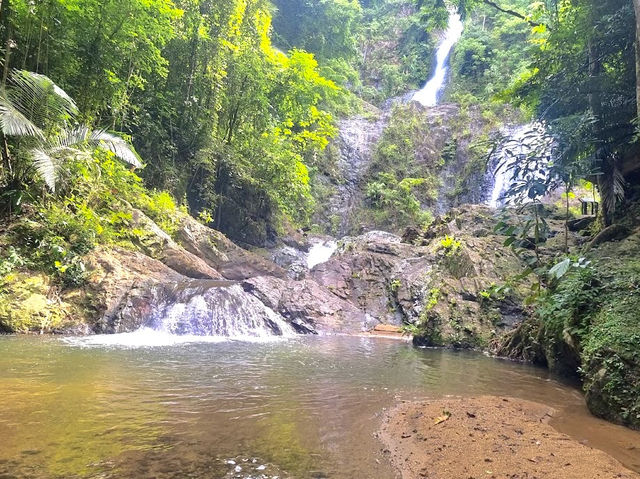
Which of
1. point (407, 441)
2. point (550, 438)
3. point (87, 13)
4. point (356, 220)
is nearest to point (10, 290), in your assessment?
point (87, 13)

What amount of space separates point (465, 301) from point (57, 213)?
33.4 ft

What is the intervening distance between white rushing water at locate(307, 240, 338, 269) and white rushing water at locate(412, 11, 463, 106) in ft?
54.3

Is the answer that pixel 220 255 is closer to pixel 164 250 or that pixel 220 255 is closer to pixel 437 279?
pixel 164 250

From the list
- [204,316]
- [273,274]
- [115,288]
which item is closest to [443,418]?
[204,316]

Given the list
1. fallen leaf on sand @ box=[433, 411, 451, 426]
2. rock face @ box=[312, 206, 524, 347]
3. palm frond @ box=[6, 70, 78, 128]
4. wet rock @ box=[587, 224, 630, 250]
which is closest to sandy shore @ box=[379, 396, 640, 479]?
fallen leaf on sand @ box=[433, 411, 451, 426]

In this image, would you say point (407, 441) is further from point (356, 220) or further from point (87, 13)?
point (356, 220)

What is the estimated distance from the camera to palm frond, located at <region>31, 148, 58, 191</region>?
27.0 ft

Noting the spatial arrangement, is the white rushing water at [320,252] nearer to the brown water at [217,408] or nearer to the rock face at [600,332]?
the rock face at [600,332]

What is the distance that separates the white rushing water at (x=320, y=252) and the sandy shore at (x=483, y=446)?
572 inches

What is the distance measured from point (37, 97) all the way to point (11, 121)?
4.13ft

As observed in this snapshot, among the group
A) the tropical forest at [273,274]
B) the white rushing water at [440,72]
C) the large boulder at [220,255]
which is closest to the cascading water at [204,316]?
the tropical forest at [273,274]

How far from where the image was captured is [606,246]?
25.0 feet

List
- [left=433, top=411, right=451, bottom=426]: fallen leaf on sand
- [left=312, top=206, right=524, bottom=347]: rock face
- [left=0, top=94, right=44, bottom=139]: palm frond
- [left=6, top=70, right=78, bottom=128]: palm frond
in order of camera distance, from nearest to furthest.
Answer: [left=433, top=411, right=451, bottom=426]: fallen leaf on sand
[left=0, top=94, right=44, bottom=139]: palm frond
[left=6, top=70, right=78, bottom=128]: palm frond
[left=312, top=206, right=524, bottom=347]: rock face

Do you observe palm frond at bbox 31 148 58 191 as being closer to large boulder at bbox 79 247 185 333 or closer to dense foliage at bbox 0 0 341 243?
large boulder at bbox 79 247 185 333
